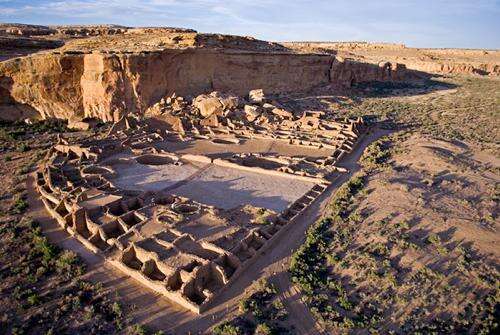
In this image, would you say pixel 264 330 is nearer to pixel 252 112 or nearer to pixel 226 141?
pixel 226 141

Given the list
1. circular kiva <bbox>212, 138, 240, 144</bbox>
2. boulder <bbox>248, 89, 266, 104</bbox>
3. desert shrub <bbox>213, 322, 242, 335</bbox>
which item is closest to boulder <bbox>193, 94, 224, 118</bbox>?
boulder <bbox>248, 89, 266, 104</bbox>

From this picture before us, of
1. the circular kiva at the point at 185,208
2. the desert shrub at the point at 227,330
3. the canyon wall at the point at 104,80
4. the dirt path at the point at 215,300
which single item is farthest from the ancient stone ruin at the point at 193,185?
the canyon wall at the point at 104,80

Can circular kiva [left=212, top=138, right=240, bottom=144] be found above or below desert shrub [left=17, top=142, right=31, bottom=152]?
above

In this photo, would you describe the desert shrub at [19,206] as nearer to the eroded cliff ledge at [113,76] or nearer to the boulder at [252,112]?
the boulder at [252,112]

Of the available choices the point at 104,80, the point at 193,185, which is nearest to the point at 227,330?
the point at 193,185

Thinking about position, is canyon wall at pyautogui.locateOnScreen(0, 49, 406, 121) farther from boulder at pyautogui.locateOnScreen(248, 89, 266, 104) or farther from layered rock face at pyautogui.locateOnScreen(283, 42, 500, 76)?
layered rock face at pyautogui.locateOnScreen(283, 42, 500, 76)

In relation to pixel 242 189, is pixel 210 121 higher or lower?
higher
